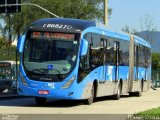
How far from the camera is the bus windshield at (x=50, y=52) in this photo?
2030 cm

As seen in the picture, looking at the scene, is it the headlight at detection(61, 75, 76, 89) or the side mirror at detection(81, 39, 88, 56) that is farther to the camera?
the side mirror at detection(81, 39, 88, 56)

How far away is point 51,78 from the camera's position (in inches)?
798

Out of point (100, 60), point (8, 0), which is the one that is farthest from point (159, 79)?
point (100, 60)

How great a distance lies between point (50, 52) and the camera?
67.1ft

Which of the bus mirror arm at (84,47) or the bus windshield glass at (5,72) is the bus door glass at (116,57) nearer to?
the bus mirror arm at (84,47)

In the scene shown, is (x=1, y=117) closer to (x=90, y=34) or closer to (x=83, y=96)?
(x=83, y=96)

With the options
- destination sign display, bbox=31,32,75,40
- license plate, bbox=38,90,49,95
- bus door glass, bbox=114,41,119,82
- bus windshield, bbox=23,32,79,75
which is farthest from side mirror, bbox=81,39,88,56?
bus door glass, bbox=114,41,119,82

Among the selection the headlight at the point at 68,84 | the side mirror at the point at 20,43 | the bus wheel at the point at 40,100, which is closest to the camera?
the headlight at the point at 68,84

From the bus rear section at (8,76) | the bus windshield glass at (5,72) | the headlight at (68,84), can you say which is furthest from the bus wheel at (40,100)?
the bus windshield glass at (5,72)

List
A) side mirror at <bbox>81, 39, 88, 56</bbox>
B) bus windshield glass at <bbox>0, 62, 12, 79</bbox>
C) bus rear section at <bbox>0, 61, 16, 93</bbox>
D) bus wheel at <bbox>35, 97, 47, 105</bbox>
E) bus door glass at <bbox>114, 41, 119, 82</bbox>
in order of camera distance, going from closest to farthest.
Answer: side mirror at <bbox>81, 39, 88, 56</bbox> < bus wheel at <bbox>35, 97, 47, 105</bbox> < bus door glass at <bbox>114, 41, 119, 82</bbox> < bus rear section at <bbox>0, 61, 16, 93</bbox> < bus windshield glass at <bbox>0, 62, 12, 79</bbox>

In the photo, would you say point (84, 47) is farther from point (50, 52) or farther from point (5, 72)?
point (5, 72)

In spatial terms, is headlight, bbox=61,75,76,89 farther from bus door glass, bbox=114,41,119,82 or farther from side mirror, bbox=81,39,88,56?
bus door glass, bbox=114,41,119,82

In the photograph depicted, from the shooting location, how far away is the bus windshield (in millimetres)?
20297

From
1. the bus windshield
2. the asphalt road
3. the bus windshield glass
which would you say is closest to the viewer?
the asphalt road
